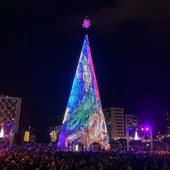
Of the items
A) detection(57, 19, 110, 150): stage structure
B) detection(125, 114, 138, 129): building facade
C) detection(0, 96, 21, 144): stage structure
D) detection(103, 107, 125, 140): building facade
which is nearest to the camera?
detection(57, 19, 110, 150): stage structure

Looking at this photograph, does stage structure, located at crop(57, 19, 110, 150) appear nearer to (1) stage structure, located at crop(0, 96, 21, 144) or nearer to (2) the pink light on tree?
(2) the pink light on tree

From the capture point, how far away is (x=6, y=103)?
211 feet

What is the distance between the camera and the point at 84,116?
31.8 metres

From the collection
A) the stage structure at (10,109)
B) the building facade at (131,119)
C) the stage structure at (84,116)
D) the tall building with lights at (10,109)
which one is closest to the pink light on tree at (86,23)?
the stage structure at (84,116)

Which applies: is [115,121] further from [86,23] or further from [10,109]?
[86,23]

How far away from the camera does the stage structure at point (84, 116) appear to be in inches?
1246

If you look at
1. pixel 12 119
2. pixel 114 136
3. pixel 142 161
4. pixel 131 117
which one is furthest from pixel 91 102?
pixel 131 117

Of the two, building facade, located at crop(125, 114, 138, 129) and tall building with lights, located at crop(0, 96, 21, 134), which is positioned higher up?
building facade, located at crop(125, 114, 138, 129)

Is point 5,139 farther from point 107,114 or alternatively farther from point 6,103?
point 107,114

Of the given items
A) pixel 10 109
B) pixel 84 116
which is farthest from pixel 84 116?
pixel 10 109

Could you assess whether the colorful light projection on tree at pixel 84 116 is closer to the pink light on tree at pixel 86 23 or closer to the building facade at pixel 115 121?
the pink light on tree at pixel 86 23

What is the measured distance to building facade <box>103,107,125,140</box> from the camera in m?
150

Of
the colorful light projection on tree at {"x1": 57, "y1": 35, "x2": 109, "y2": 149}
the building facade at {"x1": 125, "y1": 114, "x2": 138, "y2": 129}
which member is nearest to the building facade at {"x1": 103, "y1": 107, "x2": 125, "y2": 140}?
the building facade at {"x1": 125, "y1": 114, "x2": 138, "y2": 129}

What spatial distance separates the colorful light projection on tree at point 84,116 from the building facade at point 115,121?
11761 cm
